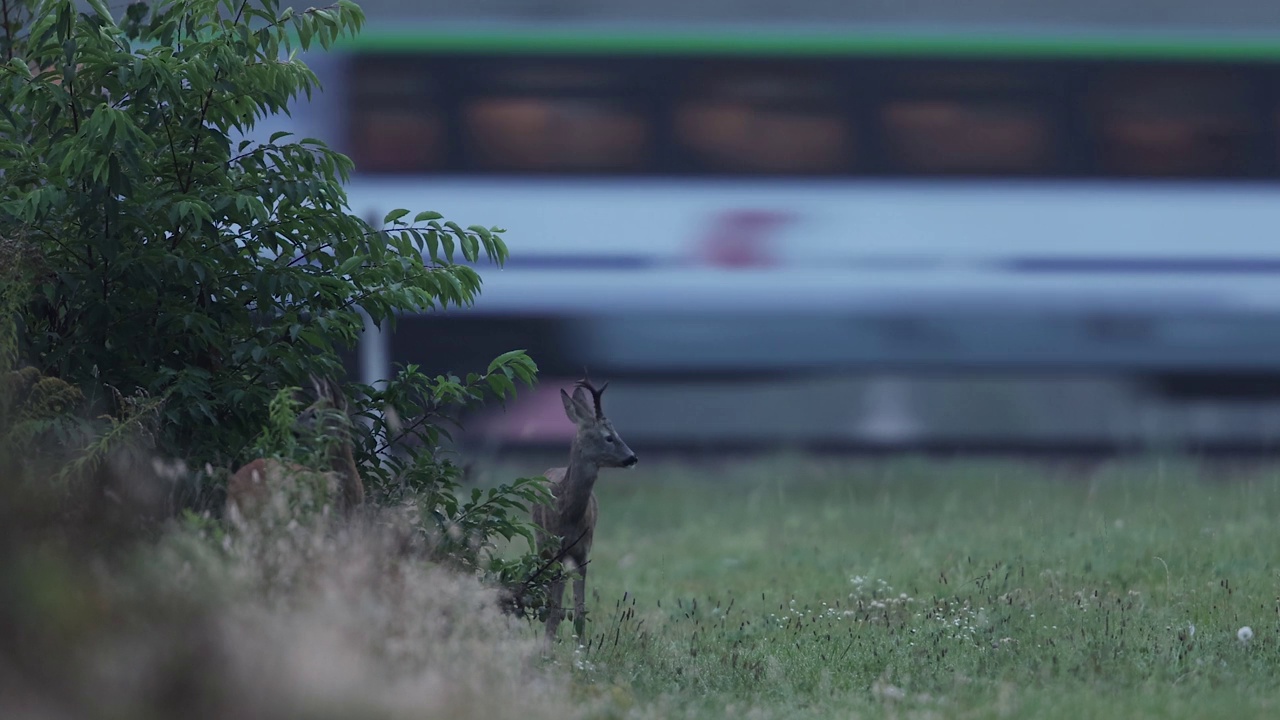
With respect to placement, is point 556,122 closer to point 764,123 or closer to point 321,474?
point 764,123

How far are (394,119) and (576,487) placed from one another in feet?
24.7

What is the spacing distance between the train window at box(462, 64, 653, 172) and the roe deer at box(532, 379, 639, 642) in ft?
23.0

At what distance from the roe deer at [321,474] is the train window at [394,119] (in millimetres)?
7871

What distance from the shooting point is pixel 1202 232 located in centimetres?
1490

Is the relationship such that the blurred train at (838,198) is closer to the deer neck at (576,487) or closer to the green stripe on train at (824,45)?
the green stripe on train at (824,45)

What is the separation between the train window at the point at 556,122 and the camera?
1469 cm

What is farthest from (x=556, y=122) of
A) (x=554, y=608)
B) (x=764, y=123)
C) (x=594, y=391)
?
(x=554, y=608)

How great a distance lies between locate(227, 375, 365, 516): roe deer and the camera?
590 cm

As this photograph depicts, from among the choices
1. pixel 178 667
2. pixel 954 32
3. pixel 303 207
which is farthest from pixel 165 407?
pixel 954 32

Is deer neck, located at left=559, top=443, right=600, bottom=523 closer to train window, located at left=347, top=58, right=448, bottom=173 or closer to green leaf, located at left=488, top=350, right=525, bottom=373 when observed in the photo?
green leaf, located at left=488, top=350, right=525, bottom=373

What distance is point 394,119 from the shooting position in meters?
14.6

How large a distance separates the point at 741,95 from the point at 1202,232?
4.66 m

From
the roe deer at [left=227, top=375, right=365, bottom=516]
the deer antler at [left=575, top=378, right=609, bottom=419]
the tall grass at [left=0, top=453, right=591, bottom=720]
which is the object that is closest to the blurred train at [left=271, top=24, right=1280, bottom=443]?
the deer antler at [left=575, top=378, right=609, bottom=419]

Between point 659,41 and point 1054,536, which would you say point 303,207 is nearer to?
point 1054,536
